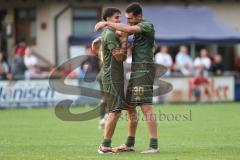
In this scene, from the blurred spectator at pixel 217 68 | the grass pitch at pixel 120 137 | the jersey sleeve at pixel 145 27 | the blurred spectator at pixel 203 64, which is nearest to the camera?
the grass pitch at pixel 120 137

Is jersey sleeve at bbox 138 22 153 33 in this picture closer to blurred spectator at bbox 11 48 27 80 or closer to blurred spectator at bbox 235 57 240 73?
blurred spectator at bbox 11 48 27 80

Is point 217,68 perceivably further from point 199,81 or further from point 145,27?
point 145,27

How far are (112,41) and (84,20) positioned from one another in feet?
77.9

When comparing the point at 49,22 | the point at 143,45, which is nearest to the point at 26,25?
the point at 49,22

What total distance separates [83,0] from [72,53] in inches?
108

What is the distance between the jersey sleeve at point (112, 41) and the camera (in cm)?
1224

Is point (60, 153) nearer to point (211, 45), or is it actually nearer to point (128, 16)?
point (128, 16)

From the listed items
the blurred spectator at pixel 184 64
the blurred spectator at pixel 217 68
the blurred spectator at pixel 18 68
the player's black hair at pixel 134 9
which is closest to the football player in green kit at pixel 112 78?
the player's black hair at pixel 134 9

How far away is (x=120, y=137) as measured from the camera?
611 inches

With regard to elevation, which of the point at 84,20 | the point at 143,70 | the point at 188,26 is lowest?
the point at 143,70

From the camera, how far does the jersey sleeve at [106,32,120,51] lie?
1224 centimetres

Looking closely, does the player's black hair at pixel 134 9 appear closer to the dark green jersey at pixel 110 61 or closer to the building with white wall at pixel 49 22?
the dark green jersey at pixel 110 61

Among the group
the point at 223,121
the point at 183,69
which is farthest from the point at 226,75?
the point at 223,121

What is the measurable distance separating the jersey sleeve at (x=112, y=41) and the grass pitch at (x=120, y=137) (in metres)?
1.66
